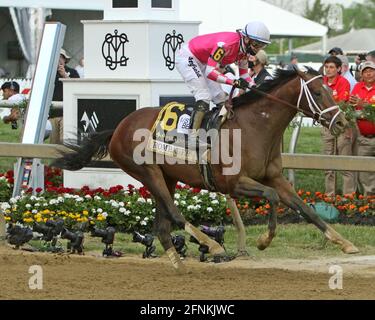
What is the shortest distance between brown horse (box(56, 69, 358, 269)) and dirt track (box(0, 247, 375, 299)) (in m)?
0.30

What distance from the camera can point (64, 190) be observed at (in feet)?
39.2

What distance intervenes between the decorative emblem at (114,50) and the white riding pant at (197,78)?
292cm

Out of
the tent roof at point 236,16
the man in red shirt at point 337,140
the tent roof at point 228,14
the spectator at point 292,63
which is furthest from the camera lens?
the tent roof at point 236,16

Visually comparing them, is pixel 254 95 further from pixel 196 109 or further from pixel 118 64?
pixel 118 64

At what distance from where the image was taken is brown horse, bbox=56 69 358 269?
28.9 feet

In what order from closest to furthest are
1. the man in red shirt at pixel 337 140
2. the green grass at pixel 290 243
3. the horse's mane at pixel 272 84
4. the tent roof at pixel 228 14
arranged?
the horse's mane at pixel 272 84 < the green grass at pixel 290 243 < the man in red shirt at pixel 337 140 < the tent roof at pixel 228 14

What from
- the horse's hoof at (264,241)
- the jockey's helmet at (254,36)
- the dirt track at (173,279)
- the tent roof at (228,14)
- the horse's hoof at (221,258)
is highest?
the tent roof at (228,14)

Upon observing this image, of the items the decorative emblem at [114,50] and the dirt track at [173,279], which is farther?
the decorative emblem at [114,50]

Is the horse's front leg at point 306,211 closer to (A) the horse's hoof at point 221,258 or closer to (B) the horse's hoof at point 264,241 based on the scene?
(B) the horse's hoof at point 264,241

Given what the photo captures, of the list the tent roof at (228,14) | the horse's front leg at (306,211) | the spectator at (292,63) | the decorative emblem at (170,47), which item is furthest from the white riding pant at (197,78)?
the tent roof at (228,14)

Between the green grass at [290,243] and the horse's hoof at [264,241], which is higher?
the horse's hoof at [264,241]

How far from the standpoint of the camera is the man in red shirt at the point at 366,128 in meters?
12.3

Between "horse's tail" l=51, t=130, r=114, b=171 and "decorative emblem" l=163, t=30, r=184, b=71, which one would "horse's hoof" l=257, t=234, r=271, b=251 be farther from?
"decorative emblem" l=163, t=30, r=184, b=71

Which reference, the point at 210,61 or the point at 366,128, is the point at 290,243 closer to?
the point at 366,128
